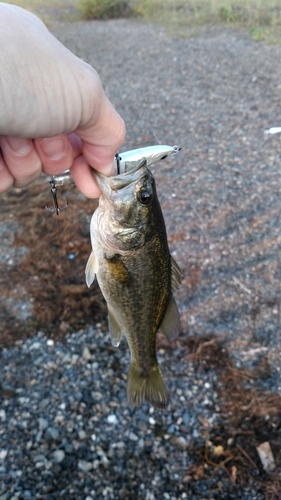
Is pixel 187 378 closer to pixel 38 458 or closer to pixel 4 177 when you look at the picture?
pixel 38 458

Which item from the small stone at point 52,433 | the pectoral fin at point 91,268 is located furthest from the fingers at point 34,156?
the small stone at point 52,433

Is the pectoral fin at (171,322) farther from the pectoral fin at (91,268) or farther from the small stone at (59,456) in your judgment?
the small stone at (59,456)

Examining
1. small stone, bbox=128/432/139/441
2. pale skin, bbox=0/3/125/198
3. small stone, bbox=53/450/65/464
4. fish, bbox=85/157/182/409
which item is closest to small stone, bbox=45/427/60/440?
small stone, bbox=53/450/65/464

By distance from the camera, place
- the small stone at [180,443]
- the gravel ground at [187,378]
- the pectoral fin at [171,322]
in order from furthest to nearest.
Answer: the small stone at [180,443], the gravel ground at [187,378], the pectoral fin at [171,322]

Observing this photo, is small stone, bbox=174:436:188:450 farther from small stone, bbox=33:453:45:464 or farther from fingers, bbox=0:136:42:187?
fingers, bbox=0:136:42:187

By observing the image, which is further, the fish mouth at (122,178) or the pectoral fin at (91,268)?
the pectoral fin at (91,268)
